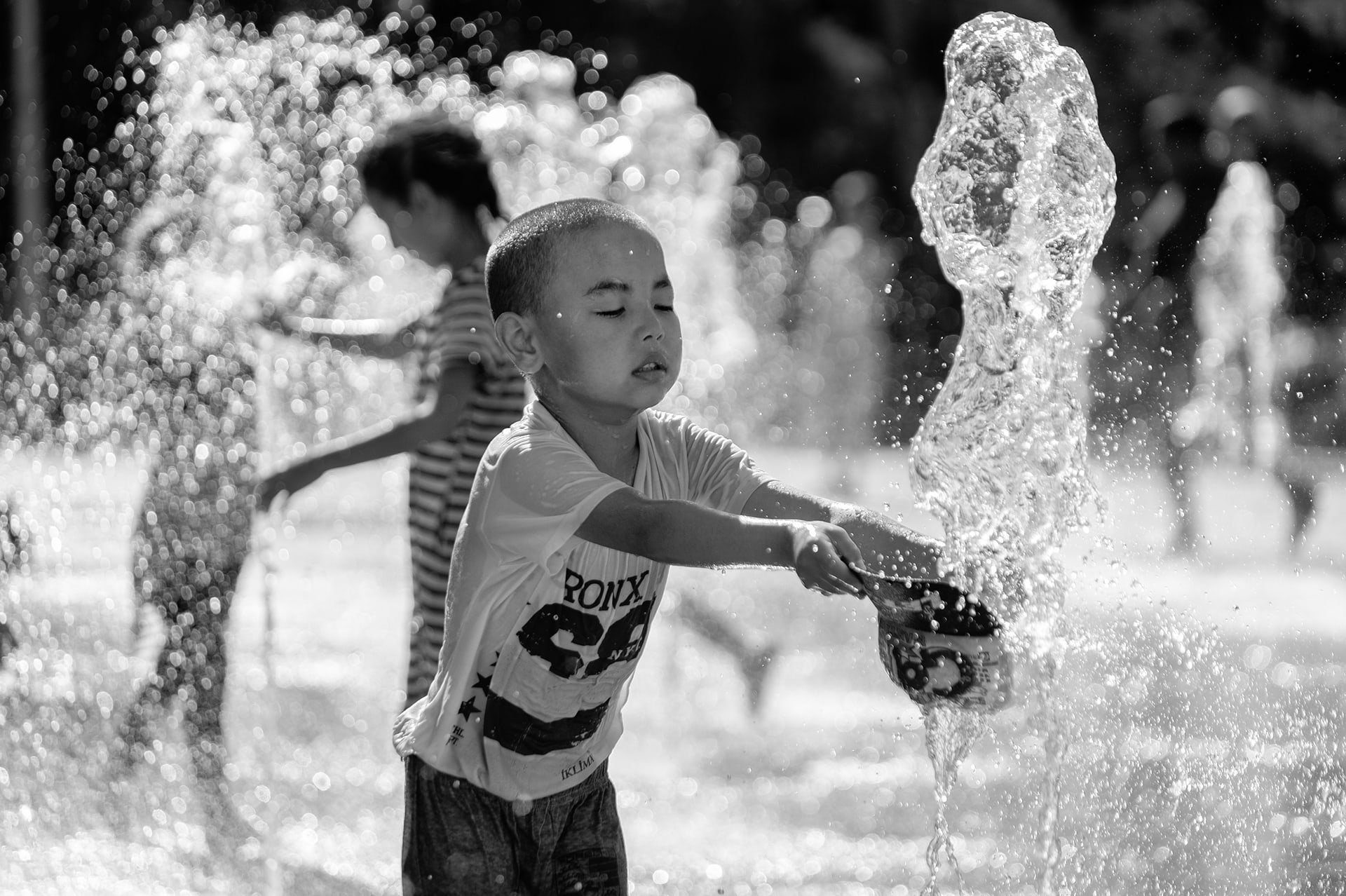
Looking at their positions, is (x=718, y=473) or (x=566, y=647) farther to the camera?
(x=718, y=473)

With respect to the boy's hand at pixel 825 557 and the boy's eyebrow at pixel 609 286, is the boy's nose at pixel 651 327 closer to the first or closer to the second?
the boy's eyebrow at pixel 609 286

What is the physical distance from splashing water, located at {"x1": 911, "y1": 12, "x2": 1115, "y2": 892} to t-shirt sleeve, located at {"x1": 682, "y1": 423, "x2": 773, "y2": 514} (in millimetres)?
461

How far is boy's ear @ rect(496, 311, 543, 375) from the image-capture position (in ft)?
6.61

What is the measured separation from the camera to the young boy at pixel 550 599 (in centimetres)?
194

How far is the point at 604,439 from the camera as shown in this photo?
80.0 inches

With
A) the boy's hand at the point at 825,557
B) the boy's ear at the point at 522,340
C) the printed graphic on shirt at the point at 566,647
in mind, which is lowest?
the printed graphic on shirt at the point at 566,647

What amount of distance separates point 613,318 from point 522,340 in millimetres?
143

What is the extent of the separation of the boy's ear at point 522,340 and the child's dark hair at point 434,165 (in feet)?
3.58

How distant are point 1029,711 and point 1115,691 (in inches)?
18.1

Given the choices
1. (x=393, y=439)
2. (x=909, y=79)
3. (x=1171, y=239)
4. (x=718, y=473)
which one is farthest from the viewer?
(x=909, y=79)

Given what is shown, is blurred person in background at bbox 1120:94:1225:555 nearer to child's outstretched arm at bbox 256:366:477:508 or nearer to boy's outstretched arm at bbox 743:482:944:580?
child's outstretched arm at bbox 256:366:477:508

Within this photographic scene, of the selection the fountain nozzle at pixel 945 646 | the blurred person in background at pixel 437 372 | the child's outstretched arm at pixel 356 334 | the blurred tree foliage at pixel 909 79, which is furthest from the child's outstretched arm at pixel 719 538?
the blurred tree foliage at pixel 909 79

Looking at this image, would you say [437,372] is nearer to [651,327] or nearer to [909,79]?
[651,327]

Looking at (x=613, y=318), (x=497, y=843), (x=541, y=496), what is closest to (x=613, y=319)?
(x=613, y=318)
